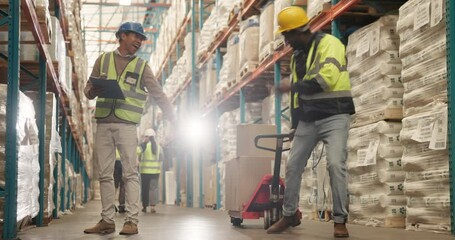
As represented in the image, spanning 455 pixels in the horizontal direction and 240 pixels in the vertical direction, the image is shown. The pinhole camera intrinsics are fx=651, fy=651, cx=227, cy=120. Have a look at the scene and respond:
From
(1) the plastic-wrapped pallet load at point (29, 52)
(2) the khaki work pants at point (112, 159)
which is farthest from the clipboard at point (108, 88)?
(1) the plastic-wrapped pallet load at point (29, 52)

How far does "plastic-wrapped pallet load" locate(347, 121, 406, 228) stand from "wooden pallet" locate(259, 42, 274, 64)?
2801mm

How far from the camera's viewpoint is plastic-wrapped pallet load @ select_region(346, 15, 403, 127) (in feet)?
20.1

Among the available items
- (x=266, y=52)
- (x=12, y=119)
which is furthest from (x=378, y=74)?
(x=12, y=119)

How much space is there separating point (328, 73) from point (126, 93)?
1839 millimetres

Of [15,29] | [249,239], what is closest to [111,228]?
[249,239]

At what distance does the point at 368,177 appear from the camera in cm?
626

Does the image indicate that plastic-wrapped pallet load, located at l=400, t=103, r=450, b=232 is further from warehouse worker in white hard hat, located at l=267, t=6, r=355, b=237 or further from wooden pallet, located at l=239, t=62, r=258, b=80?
wooden pallet, located at l=239, t=62, r=258, b=80

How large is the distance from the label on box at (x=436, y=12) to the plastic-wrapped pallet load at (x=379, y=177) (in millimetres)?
1213

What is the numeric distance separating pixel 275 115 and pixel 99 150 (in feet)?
12.7

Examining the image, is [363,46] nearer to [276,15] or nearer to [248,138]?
[248,138]

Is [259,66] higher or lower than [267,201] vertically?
higher

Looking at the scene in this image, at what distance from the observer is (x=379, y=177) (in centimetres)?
605

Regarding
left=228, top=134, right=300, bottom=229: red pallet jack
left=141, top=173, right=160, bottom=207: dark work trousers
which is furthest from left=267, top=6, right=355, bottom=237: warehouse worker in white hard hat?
left=141, top=173, right=160, bottom=207: dark work trousers

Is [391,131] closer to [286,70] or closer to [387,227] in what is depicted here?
A: [387,227]
